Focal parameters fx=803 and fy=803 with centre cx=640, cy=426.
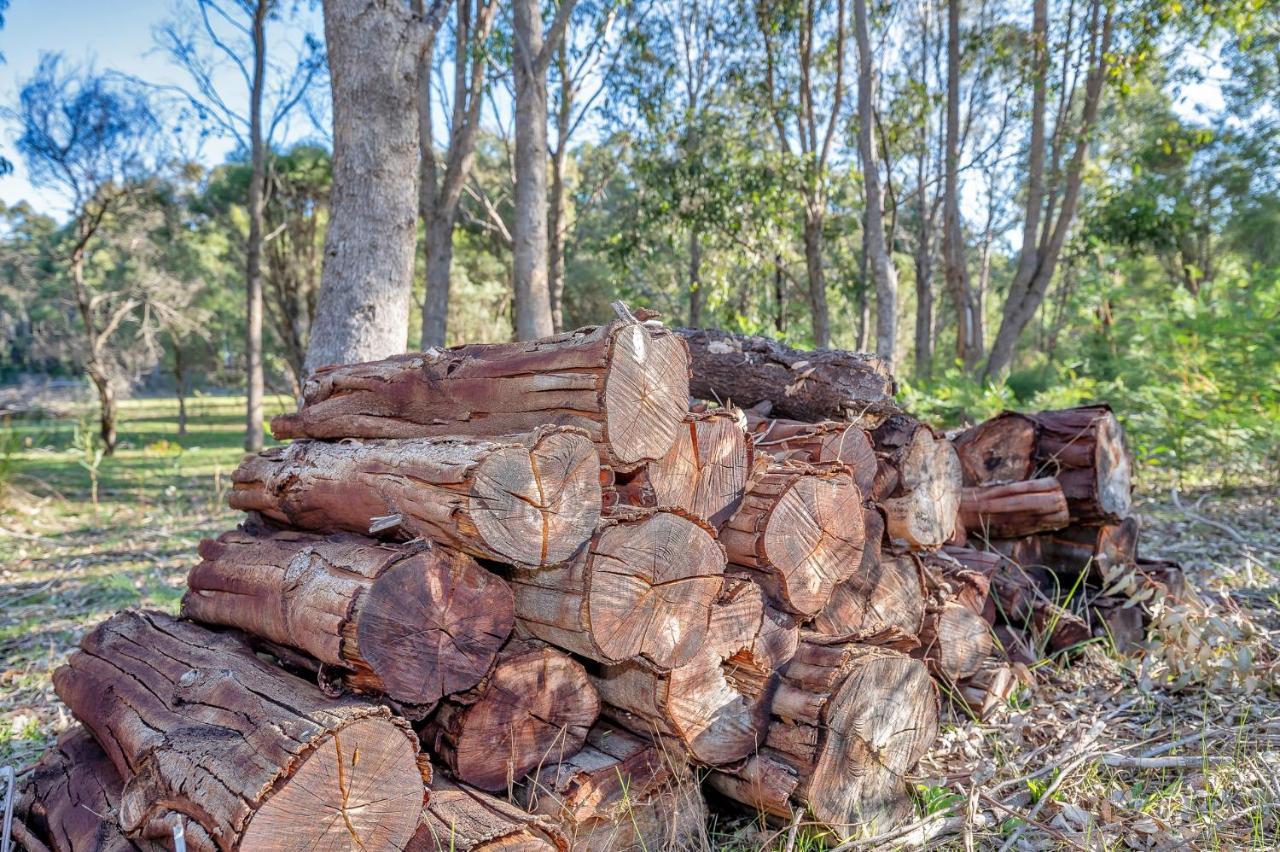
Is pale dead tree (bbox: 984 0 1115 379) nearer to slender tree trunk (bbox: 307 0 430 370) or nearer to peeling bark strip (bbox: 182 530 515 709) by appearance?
slender tree trunk (bbox: 307 0 430 370)

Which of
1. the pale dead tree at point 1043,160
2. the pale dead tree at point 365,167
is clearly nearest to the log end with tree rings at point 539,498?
the pale dead tree at point 365,167

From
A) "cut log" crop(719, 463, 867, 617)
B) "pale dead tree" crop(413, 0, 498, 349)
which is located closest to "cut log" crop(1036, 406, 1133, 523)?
"cut log" crop(719, 463, 867, 617)

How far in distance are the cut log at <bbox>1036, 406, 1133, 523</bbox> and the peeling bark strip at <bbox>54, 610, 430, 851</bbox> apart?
3442 millimetres

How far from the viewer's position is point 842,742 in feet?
8.55

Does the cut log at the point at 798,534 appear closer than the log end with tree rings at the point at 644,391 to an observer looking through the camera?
No

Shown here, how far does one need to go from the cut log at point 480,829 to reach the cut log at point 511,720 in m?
0.15

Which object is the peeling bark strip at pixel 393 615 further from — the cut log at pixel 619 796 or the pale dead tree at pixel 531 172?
the pale dead tree at pixel 531 172

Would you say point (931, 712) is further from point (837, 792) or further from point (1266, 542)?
point (1266, 542)

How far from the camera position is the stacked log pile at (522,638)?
2.04m

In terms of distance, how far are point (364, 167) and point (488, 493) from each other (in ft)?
11.4

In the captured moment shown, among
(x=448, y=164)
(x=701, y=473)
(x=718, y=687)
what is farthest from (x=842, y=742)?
(x=448, y=164)

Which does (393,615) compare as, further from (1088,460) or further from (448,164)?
(448,164)

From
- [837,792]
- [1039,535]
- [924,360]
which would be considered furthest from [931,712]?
[924,360]

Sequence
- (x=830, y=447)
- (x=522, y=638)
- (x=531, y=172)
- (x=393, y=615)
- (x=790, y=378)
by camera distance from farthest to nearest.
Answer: (x=531, y=172) < (x=790, y=378) < (x=830, y=447) < (x=522, y=638) < (x=393, y=615)
